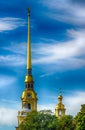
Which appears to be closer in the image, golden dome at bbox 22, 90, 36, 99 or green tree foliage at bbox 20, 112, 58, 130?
green tree foliage at bbox 20, 112, 58, 130

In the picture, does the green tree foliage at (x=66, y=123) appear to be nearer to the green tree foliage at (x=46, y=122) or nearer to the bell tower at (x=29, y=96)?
the green tree foliage at (x=46, y=122)

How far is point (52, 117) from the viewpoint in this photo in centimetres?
11919

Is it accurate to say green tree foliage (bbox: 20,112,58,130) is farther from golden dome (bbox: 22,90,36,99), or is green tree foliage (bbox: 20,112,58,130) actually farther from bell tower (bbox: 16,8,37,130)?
golden dome (bbox: 22,90,36,99)

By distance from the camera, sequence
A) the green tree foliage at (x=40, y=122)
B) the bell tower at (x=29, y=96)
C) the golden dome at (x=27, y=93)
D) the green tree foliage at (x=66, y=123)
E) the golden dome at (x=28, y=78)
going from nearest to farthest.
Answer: the green tree foliage at (x=66, y=123), the green tree foliage at (x=40, y=122), the bell tower at (x=29, y=96), the golden dome at (x=27, y=93), the golden dome at (x=28, y=78)

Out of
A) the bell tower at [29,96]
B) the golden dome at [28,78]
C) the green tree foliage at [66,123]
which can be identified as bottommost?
the green tree foliage at [66,123]

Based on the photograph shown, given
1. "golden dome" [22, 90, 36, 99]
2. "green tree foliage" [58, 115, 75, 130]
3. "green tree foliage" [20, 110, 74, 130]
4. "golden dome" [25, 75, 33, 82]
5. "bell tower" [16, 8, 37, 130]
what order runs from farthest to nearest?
"golden dome" [25, 75, 33, 82], "golden dome" [22, 90, 36, 99], "bell tower" [16, 8, 37, 130], "green tree foliage" [20, 110, 74, 130], "green tree foliage" [58, 115, 75, 130]

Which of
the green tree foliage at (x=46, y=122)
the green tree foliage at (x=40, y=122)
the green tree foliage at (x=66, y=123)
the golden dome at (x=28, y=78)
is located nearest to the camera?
the green tree foliage at (x=66, y=123)

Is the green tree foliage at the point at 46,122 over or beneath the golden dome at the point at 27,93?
beneath

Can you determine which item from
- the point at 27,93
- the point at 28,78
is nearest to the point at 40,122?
the point at 27,93

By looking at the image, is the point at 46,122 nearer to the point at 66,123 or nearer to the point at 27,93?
the point at 66,123

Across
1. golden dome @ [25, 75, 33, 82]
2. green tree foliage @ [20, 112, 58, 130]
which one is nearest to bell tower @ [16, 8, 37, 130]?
golden dome @ [25, 75, 33, 82]

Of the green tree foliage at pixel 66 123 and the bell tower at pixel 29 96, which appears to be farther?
the bell tower at pixel 29 96

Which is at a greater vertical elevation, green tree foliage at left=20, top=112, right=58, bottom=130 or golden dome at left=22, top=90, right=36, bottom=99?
golden dome at left=22, top=90, right=36, bottom=99

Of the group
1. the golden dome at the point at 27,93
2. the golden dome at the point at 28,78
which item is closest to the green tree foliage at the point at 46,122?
the golden dome at the point at 27,93
